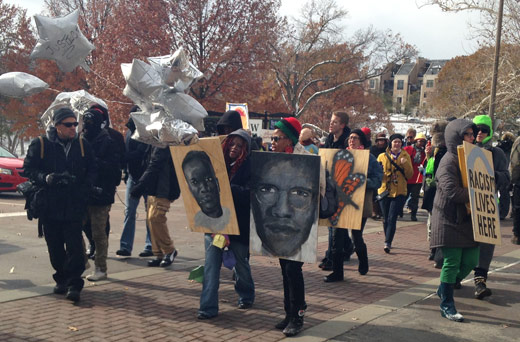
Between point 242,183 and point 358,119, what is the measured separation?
42.1 metres

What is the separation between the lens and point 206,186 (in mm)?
5582

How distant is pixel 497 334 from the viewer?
5.49 meters

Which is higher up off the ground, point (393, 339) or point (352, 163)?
point (352, 163)

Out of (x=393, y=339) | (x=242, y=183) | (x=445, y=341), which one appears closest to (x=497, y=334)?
(x=445, y=341)

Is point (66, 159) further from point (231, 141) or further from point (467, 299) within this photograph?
point (467, 299)

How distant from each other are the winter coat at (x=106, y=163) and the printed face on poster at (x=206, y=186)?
5.99 feet

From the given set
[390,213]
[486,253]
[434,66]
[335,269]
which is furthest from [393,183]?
[434,66]

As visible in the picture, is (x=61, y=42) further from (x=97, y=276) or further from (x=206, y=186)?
(x=206, y=186)

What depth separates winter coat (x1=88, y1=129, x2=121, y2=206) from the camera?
718 cm

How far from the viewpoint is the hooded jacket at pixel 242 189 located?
552 centimetres

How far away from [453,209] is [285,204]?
177 cm

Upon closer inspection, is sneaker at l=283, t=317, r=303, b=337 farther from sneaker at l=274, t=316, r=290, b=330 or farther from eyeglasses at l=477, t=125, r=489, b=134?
eyeglasses at l=477, t=125, r=489, b=134

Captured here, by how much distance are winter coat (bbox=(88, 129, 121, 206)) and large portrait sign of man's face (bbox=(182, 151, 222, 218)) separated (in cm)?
188

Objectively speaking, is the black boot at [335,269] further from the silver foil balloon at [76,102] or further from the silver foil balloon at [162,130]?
the silver foil balloon at [76,102]
